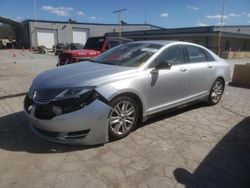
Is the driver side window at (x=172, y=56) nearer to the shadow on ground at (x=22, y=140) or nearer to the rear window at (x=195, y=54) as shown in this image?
the rear window at (x=195, y=54)

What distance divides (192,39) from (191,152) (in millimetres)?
31866

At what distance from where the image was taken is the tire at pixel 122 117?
12.8ft

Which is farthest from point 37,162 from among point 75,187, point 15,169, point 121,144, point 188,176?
point 188,176

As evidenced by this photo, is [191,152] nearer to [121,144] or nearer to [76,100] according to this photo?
[121,144]

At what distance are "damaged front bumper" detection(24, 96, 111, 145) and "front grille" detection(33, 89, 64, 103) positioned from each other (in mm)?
238

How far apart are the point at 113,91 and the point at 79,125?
2.33 ft

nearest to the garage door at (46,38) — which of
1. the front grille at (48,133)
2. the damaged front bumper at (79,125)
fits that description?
the front grille at (48,133)

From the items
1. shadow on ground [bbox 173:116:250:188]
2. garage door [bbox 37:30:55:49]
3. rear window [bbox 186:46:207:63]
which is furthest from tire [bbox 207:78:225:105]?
garage door [bbox 37:30:55:49]

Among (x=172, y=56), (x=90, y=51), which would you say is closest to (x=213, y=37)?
(x=90, y=51)

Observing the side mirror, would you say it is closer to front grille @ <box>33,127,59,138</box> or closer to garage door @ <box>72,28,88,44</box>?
front grille @ <box>33,127,59,138</box>

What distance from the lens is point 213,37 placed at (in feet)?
101

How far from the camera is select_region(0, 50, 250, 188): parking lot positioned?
9.91 feet

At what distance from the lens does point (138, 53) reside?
476cm

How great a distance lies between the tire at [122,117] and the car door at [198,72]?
175 cm
